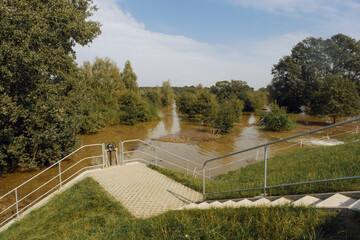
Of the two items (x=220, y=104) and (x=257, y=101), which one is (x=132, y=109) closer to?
(x=220, y=104)

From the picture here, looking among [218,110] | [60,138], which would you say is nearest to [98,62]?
[218,110]

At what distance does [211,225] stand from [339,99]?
34490mm

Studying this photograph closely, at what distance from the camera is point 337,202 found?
283 cm

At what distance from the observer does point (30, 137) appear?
499 inches

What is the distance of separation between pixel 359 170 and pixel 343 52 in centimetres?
4183

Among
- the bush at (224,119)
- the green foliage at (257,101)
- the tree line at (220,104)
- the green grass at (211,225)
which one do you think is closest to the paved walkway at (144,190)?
the green grass at (211,225)

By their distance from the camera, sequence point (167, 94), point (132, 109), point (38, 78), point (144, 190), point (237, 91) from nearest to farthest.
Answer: point (144, 190) < point (38, 78) < point (132, 109) < point (237, 91) < point (167, 94)

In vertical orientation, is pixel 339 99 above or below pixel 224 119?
above

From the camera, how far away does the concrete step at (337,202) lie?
8.83 ft

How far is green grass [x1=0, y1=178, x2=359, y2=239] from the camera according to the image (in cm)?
224

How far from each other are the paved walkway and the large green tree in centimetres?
563

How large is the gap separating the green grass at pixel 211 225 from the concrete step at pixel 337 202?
0.15 metres

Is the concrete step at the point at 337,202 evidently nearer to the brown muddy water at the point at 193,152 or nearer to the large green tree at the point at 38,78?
the brown muddy water at the point at 193,152

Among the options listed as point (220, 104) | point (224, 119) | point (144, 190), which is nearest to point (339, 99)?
point (220, 104)
